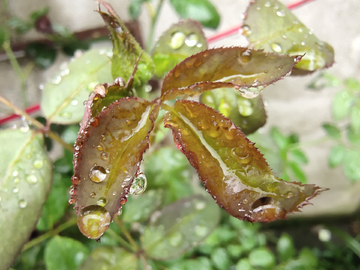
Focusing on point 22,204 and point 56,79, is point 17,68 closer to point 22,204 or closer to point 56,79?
point 56,79

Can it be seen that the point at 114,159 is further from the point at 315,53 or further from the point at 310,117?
the point at 310,117

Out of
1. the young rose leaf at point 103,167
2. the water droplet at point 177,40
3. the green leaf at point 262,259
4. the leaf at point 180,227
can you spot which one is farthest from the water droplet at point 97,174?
the green leaf at point 262,259

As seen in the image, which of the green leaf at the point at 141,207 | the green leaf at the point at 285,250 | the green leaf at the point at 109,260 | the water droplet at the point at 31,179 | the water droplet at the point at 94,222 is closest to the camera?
the water droplet at the point at 94,222

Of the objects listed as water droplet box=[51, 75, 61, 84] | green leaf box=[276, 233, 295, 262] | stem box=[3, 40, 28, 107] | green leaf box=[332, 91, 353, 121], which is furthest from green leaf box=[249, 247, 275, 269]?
stem box=[3, 40, 28, 107]

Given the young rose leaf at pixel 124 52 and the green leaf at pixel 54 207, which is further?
the green leaf at pixel 54 207

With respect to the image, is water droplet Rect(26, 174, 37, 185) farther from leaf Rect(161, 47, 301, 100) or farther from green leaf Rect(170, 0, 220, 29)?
green leaf Rect(170, 0, 220, 29)

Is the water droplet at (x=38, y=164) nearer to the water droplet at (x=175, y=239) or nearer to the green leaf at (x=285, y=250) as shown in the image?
the water droplet at (x=175, y=239)

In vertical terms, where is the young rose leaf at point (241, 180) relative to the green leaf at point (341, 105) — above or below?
above
